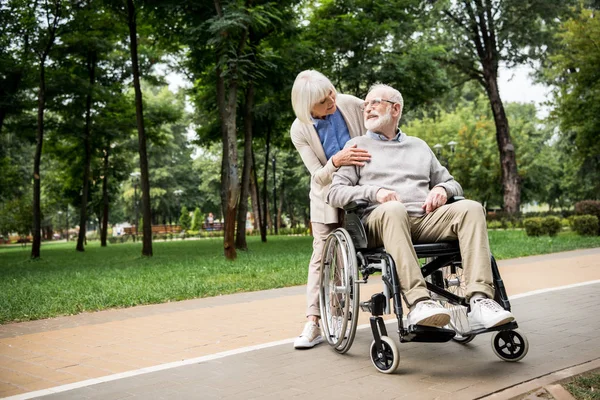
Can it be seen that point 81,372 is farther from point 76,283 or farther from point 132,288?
point 76,283

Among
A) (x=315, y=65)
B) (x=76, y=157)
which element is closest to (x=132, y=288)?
(x=315, y=65)

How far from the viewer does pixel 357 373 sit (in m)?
3.92

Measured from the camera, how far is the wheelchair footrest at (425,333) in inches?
141

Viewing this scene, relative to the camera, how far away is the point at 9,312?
23.7 feet

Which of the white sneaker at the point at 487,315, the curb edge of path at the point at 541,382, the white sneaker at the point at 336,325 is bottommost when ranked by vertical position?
the curb edge of path at the point at 541,382

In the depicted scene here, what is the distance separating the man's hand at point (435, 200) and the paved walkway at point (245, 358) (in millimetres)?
997

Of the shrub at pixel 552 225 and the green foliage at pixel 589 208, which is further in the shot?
the shrub at pixel 552 225

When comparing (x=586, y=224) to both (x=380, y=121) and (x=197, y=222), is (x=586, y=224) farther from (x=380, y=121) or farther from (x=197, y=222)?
(x=197, y=222)

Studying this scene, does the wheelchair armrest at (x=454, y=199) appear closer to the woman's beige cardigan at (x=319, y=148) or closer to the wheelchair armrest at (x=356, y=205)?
the wheelchair armrest at (x=356, y=205)

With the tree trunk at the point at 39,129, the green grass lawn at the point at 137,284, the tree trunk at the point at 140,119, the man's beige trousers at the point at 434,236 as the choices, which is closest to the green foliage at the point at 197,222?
the tree trunk at the point at 39,129

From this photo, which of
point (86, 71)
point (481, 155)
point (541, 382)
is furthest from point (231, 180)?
point (481, 155)

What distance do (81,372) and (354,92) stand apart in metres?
18.9

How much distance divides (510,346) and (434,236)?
857mm

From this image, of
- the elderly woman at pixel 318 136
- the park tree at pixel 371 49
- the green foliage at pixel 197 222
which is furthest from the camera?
the green foliage at pixel 197 222
